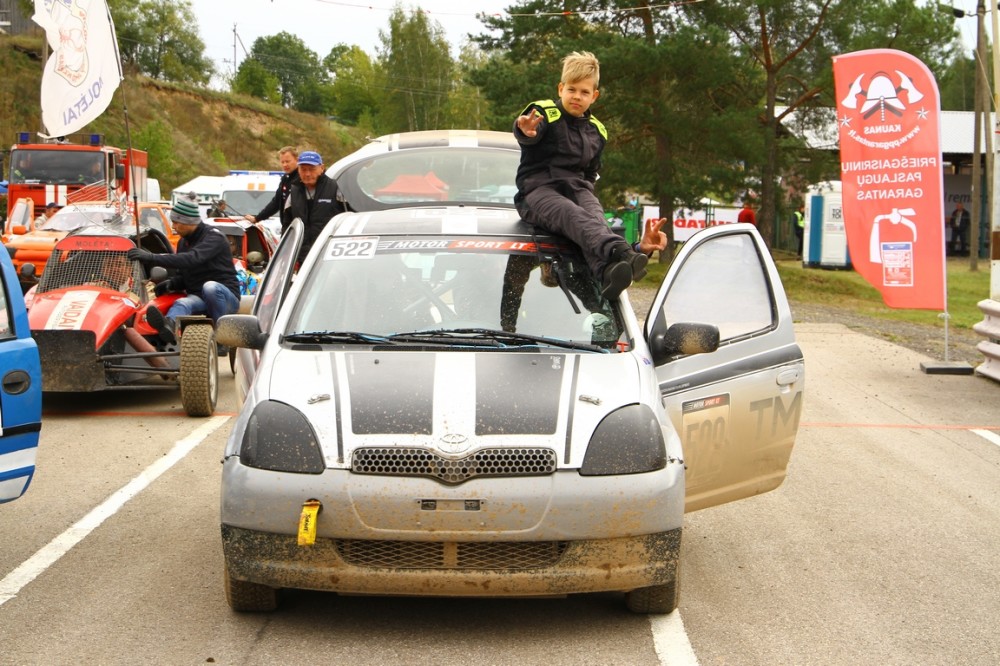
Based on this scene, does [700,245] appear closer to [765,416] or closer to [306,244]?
[765,416]

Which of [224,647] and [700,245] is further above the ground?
[700,245]

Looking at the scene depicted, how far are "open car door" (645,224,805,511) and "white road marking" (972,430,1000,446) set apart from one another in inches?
179

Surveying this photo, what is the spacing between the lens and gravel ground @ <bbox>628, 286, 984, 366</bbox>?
1625 centimetres

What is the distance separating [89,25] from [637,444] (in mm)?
9416

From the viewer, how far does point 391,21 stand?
3730 inches

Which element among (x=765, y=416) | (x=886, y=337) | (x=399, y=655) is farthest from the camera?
(x=886, y=337)

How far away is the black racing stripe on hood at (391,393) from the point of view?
464 centimetres

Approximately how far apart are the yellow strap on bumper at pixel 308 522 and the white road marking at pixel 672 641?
1368 millimetres

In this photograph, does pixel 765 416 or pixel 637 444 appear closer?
pixel 637 444

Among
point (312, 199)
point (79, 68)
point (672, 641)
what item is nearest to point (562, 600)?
point (672, 641)

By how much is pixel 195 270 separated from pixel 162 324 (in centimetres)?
76

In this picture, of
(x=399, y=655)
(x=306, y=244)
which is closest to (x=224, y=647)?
(x=399, y=655)

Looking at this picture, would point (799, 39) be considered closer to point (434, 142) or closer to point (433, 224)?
point (434, 142)

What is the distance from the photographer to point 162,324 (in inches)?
424
